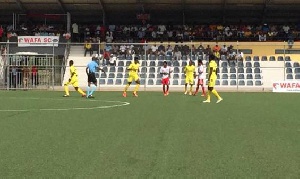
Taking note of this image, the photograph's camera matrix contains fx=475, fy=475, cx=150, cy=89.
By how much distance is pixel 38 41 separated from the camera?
118ft

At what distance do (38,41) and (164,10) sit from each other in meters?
11.0

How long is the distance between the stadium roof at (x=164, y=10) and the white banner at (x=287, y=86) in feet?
33.5

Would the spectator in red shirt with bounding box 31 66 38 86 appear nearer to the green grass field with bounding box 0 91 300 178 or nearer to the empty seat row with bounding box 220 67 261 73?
the empty seat row with bounding box 220 67 261 73

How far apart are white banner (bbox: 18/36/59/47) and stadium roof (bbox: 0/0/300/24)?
3.80 metres

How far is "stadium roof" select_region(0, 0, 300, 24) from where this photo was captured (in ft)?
126

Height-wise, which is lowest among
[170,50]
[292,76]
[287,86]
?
[287,86]

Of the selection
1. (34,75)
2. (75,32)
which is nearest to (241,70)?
(34,75)

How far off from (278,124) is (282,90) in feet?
64.9

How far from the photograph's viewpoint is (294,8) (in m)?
39.6

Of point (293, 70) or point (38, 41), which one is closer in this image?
point (293, 70)

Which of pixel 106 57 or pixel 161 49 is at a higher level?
pixel 161 49

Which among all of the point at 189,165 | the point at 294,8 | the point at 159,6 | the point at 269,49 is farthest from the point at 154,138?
the point at 294,8

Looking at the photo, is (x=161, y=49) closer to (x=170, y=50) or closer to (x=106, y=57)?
(x=170, y=50)

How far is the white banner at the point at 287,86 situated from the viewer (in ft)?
94.7
